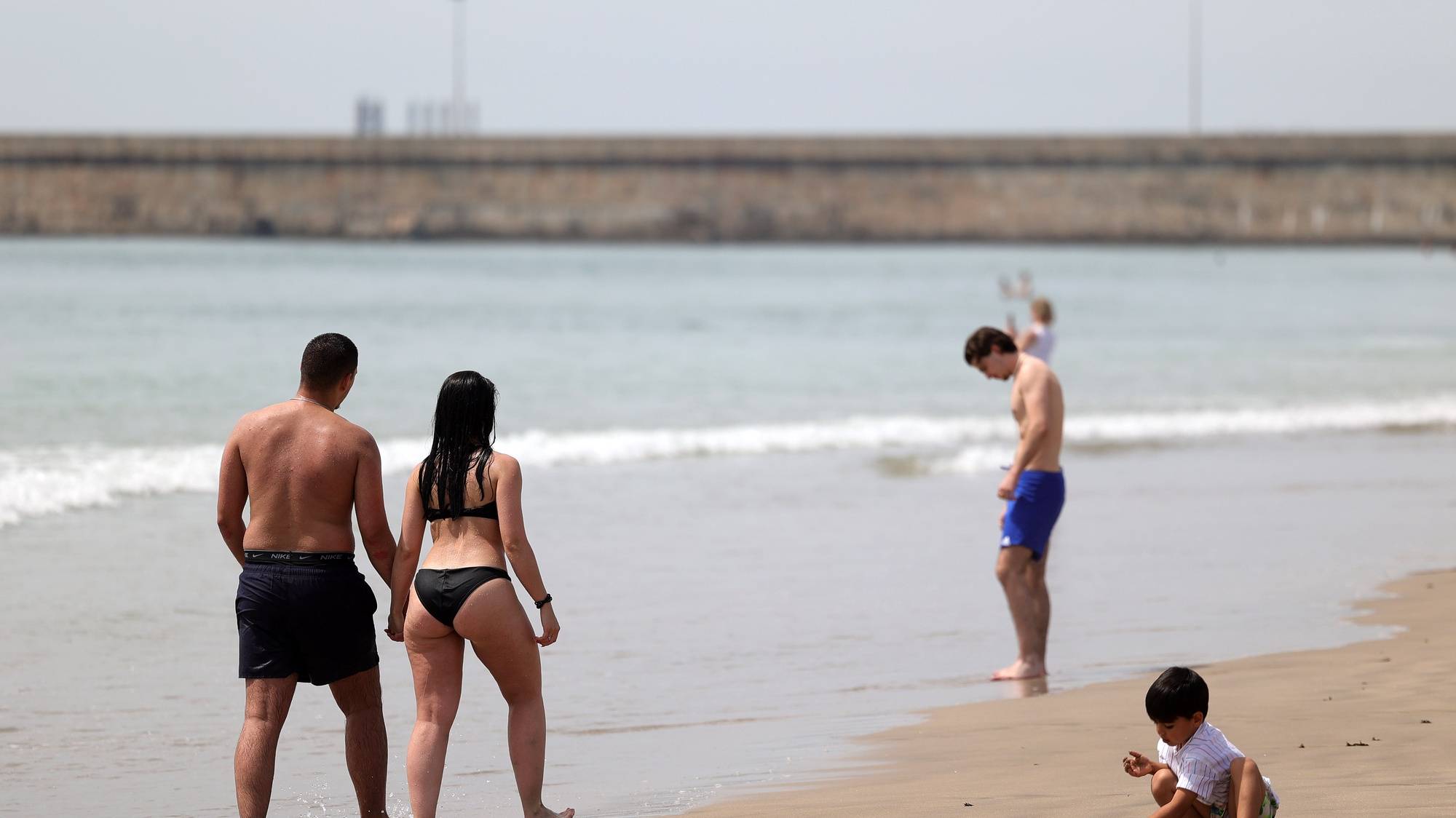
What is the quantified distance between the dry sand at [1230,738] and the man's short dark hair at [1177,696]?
1.75 feet

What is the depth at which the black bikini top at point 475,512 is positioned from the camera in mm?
3834

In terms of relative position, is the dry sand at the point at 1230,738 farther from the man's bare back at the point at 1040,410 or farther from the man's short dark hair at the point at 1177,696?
the man's bare back at the point at 1040,410

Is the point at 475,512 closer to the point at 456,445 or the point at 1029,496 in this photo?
the point at 456,445

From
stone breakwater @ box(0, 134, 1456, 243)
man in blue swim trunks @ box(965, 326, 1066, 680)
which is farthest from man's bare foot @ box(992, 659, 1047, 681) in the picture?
stone breakwater @ box(0, 134, 1456, 243)

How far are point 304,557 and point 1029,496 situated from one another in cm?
278

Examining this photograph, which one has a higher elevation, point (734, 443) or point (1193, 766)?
point (1193, 766)

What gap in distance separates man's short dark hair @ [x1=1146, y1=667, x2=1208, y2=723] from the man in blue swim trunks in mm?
2276

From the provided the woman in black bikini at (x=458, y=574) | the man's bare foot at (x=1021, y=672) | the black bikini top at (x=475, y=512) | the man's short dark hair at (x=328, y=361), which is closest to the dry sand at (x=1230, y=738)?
the man's bare foot at (x=1021, y=672)

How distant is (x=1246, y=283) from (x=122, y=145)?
139ft

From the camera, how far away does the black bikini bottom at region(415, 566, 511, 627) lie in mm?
3797

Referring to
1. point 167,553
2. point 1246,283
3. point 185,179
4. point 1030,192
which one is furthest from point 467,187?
A: point 167,553

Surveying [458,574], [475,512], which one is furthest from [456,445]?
[458,574]

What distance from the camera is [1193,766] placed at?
3525mm

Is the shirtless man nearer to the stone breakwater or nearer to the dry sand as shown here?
the dry sand
